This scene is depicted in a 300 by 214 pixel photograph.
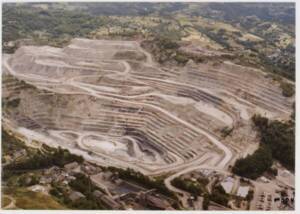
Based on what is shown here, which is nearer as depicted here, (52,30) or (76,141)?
(76,141)

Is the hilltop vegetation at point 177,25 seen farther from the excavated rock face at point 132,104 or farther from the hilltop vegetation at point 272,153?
the hilltop vegetation at point 272,153

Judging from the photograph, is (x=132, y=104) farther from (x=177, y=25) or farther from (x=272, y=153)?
(x=272, y=153)

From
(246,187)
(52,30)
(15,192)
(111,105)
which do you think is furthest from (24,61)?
(246,187)

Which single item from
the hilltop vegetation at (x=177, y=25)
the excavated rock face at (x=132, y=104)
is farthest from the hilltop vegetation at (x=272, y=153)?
the hilltop vegetation at (x=177, y=25)

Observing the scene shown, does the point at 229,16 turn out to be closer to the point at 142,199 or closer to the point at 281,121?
the point at 281,121

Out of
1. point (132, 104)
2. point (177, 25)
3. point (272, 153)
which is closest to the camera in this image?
point (272, 153)

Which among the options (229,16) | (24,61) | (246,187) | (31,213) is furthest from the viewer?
(24,61)

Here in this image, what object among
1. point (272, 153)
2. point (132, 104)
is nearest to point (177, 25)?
point (132, 104)

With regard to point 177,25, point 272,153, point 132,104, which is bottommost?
point 272,153
